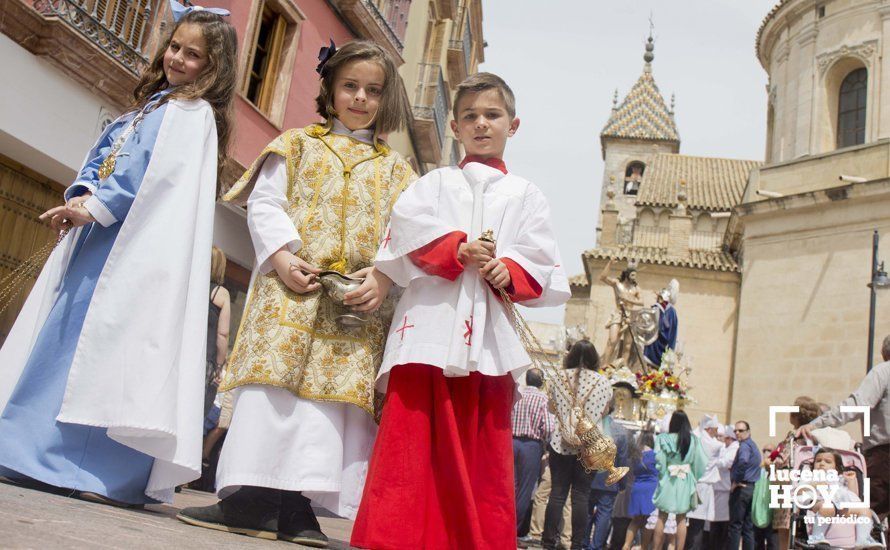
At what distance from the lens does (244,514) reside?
127 inches

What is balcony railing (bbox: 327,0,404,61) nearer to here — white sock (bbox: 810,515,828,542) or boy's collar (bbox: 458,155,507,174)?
white sock (bbox: 810,515,828,542)

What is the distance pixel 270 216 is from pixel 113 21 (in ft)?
20.4

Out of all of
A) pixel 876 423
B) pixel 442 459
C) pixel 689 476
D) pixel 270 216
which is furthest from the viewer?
pixel 689 476

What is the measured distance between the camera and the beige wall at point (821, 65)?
Answer: 865 inches

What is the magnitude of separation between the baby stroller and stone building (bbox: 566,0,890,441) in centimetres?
1254

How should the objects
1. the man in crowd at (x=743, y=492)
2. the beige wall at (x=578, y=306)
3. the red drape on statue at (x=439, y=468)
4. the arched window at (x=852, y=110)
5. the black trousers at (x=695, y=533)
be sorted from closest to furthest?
the red drape on statue at (x=439, y=468), the man in crowd at (x=743, y=492), the black trousers at (x=695, y=533), the arched window at (x=852, y=110), the beige wall at (x=578, y=306)

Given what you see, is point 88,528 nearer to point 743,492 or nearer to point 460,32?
point 743,492

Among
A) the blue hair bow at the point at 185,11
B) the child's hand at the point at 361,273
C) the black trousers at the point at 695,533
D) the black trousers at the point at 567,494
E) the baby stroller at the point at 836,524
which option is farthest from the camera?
the black trousers at the point at 695,533

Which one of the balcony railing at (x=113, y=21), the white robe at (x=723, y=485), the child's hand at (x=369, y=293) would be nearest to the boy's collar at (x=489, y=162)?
the child's hand at (x=369, y=293)

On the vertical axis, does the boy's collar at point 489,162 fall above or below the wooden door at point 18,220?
below

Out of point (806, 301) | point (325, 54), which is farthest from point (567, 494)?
point (806, 301)

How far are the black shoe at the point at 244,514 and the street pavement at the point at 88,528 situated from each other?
9 centimetres

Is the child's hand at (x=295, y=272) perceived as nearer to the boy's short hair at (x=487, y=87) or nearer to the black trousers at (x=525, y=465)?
the boy's short hair at (x=487, y=87)

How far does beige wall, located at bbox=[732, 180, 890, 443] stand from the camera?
67.5ft
